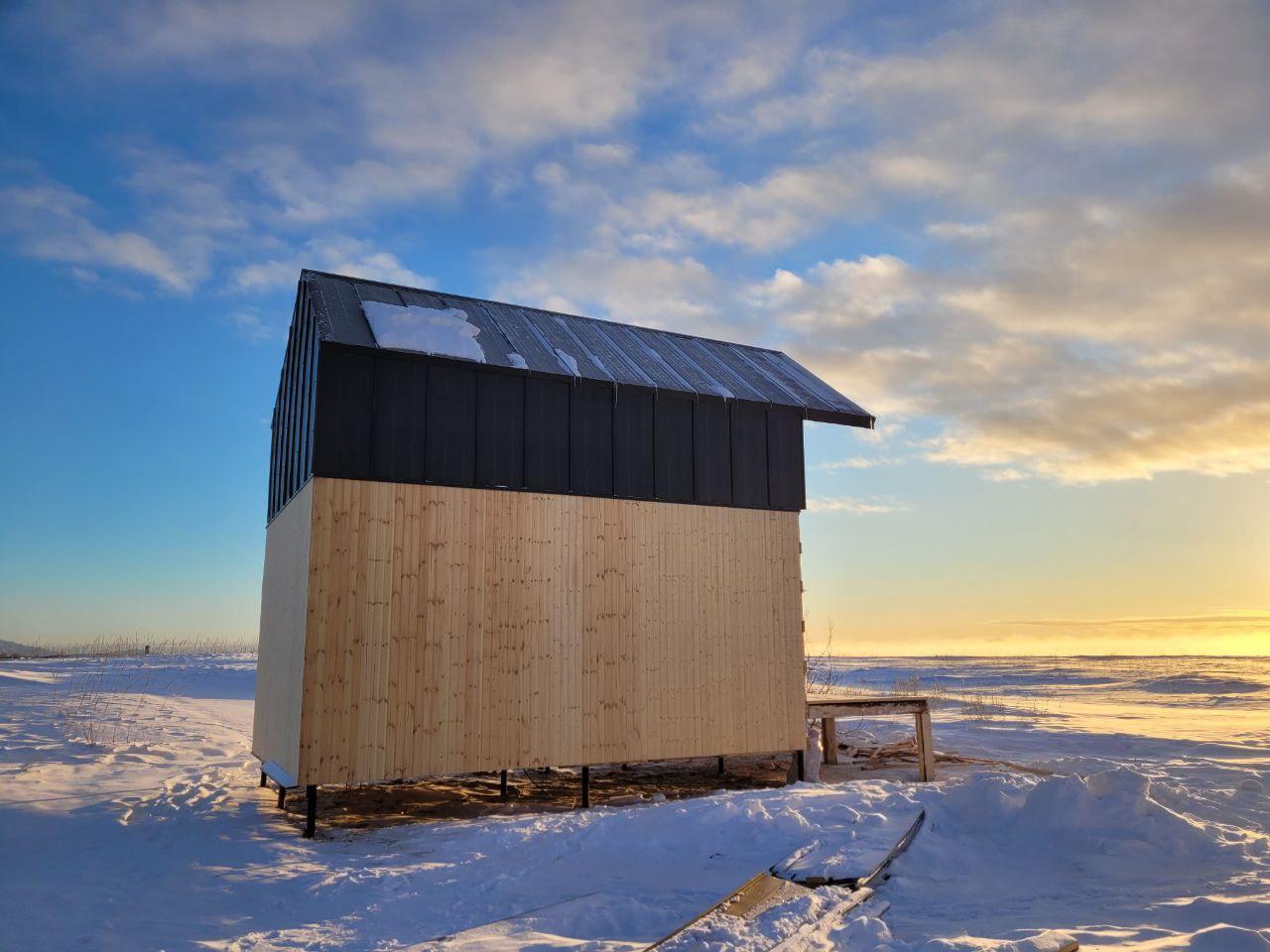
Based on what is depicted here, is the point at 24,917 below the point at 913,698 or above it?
below

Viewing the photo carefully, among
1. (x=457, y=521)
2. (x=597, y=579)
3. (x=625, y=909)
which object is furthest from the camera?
(x=597, y=579)

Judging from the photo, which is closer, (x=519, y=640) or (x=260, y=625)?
(x=519, y=640)

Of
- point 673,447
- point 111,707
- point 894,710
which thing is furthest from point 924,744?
point 111,707

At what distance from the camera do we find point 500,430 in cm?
1177

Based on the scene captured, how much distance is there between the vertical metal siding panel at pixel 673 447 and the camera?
1280cm

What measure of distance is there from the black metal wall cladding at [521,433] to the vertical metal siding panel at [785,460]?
0.02m

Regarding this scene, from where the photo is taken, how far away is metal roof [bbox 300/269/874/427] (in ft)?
38.3

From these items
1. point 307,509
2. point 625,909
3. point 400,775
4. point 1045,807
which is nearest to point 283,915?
point 625,909

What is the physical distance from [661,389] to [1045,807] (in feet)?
23.4

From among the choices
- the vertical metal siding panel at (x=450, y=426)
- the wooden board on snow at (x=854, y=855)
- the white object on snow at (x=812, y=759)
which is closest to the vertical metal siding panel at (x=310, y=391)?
the vertical metal siding panel at (x=450, y=426)

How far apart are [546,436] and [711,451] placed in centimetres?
264

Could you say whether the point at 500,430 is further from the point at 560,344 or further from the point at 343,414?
the point at 560,344

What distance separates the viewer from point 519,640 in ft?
37.9

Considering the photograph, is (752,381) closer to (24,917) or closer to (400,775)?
(400,775)
